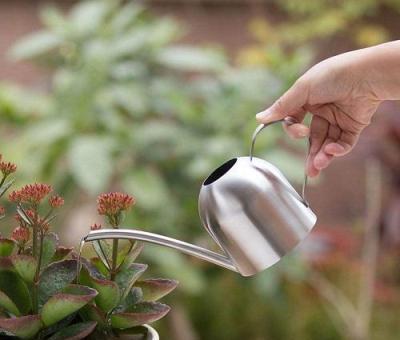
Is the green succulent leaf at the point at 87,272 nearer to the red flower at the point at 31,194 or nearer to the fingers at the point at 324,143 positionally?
the red flower at the point at 31,194

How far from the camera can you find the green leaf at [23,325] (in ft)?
2.47

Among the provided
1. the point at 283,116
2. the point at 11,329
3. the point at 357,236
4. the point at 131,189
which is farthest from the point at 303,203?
the point at 357,236

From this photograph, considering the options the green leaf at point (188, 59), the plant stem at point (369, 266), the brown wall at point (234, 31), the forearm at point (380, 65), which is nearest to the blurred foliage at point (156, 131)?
the green leaf at point (188, 59)

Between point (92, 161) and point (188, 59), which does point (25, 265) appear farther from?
point (188, 59)

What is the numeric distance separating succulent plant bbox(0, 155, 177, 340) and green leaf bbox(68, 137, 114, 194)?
1.87 m

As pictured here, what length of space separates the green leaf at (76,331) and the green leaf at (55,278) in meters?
0.04

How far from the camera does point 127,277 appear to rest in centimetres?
83

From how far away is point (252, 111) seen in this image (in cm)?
309

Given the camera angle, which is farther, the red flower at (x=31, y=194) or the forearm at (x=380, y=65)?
the forearm at (x=380, y=65)

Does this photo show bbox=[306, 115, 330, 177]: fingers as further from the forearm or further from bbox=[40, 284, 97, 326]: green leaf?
bbox=[40, 284, 97, 326]: green leaf

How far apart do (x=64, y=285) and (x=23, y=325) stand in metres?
0.06

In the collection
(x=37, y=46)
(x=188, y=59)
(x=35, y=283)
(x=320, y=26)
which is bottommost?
(x=320, y=26)

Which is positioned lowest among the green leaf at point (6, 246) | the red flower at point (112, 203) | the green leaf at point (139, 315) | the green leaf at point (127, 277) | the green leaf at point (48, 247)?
the green leaf at point (139, 315)

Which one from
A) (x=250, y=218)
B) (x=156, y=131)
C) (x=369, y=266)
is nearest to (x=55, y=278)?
(x=250, y=218)
